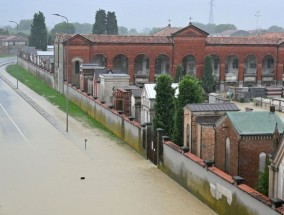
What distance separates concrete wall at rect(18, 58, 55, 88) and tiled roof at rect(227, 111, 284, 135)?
51.1 metres

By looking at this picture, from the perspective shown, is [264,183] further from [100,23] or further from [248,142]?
[100,23]

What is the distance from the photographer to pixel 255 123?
86.9ft

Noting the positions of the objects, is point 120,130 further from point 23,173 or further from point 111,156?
point 23,173

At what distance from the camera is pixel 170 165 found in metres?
30.2

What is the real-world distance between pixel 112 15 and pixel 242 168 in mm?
97810

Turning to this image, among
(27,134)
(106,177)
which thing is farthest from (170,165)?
(27,134)

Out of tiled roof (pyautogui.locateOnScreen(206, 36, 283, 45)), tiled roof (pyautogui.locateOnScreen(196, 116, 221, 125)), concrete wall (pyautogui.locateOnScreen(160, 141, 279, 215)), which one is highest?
tiled roof (pyautogui.locateOnScreen(206, 36, 283, 45))

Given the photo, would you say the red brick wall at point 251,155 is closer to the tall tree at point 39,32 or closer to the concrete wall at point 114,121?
the concrete wall at point 114,121

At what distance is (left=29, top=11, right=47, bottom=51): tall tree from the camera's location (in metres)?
120

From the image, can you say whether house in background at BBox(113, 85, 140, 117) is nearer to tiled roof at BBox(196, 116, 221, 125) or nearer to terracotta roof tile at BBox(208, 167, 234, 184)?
tiled roof at BBox(196, 116, 221, 125)

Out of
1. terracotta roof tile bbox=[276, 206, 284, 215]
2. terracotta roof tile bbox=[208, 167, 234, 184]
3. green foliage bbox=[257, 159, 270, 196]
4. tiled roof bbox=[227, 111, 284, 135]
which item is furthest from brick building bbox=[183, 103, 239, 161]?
terracotta roof tile bbox=[276, 206, 284, 215]

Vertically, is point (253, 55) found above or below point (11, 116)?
above

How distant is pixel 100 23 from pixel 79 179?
9184 centimetres

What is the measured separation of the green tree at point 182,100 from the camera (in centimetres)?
3306
